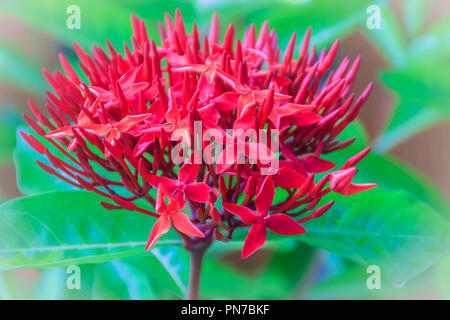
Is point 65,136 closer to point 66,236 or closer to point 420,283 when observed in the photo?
point 66,236

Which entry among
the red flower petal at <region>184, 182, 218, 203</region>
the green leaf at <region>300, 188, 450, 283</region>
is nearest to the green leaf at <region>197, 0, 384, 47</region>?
the green leaf at <region>300, 188, 450, 283</region>

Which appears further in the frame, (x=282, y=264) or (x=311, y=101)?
(x=282, y=264)

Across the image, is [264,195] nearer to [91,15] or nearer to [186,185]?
[186,185]

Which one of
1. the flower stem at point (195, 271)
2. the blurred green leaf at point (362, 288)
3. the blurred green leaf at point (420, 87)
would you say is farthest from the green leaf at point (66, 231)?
the blurred green leaf at point (420, 87)

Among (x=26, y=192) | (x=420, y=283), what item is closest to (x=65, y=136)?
(x=26, y=192)

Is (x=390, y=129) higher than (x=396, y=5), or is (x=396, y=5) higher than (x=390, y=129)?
(x=396, y=5)

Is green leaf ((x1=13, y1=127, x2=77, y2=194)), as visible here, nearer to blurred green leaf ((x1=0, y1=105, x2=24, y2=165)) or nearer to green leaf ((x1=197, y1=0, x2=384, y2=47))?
blurred green leaf ((x1=0, y1=105, x2=24, y2=165))

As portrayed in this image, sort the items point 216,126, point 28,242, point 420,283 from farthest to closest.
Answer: point 420,283 < point 28,242 < point 216,126
